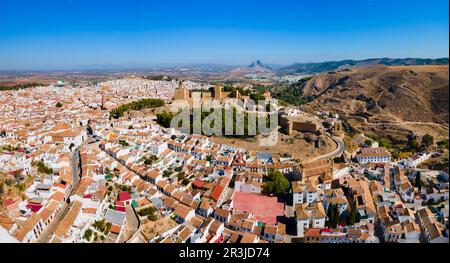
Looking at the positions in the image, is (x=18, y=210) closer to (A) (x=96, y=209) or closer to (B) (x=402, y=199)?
(A) (x=96, y=209)

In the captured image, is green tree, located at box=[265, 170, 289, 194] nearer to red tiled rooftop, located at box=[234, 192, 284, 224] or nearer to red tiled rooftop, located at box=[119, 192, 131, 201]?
red tiled rooftop, located at box=[234, 192, 284, 224]

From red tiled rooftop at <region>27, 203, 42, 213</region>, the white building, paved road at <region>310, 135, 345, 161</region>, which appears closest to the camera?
red tiled rooftop at <region>27, 203, 42, 213</region>

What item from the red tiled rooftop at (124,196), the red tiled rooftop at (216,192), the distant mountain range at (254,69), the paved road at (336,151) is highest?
the distant mountain range at (254,69)

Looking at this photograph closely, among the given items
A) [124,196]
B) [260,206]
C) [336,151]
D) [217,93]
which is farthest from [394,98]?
[124,196]

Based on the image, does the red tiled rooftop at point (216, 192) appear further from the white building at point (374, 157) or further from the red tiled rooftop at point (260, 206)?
the white building at point (374, 157)

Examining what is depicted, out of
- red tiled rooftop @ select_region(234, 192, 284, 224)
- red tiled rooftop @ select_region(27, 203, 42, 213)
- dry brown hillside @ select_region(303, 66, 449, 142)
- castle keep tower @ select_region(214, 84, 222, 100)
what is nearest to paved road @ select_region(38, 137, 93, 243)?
red tiled rooftop @ select_region(27, 203, 42, 213)

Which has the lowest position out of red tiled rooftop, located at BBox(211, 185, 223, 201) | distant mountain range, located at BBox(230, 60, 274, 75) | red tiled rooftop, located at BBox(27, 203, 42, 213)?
red tiled rooftop, located at BBox(211, 185, 223, 201)

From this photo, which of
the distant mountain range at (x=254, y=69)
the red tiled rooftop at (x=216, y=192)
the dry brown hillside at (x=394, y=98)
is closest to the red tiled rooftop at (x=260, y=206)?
the red tiled rooftop at (x=216, y=192)

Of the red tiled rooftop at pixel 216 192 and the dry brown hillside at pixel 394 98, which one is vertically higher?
the dry brown hillside at pixel 394 98

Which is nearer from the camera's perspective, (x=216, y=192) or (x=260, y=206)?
(x=260, y=206)

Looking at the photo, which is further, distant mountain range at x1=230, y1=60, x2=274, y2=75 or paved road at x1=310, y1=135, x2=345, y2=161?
distant mountain range at x1=230, y1=60, x2=274, y2=75

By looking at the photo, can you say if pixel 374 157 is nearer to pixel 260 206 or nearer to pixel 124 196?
pixel 260 206
